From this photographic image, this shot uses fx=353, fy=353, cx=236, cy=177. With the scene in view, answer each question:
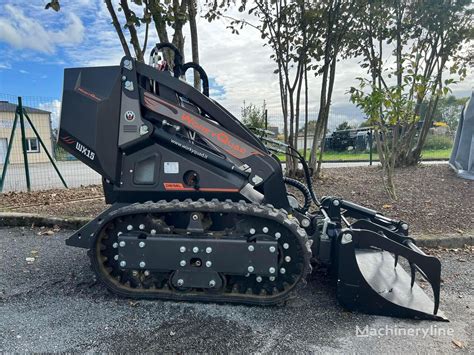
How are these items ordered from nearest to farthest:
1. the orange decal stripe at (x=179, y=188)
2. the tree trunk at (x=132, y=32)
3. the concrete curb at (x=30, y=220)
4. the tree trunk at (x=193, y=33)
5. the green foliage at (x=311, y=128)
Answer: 1. the orange decal stripe at (x=179, y=188)
2. the concrete curb at (x=30, y=220)
3. the tree trunk at (x=132, y=32)
4. the tree trunk at (x=193, y=33)
5. the green foliage at (x=311, y=128)

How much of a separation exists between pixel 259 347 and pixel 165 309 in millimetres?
861

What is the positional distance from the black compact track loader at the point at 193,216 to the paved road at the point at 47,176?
462 cm

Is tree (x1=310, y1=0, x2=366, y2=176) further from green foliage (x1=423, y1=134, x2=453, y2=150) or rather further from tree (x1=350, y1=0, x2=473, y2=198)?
green foliage (x1=423, y1=134, x2=453, y2=150)

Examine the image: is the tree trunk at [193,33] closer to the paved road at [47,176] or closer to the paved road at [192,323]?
the paved road at [47,176]

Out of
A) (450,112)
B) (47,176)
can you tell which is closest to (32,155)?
(47,176)

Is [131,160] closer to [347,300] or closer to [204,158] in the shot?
[204,158]

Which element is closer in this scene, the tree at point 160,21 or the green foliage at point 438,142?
the tree at point 160,21

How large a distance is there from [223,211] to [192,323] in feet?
2.81

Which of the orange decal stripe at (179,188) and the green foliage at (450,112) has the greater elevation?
the green foliage at (450,112)

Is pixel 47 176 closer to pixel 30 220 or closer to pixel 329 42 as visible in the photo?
pixel 30 220

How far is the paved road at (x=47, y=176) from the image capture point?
26.4 ft

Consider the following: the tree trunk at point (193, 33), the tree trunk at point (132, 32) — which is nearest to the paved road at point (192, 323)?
the tree trunk at point (132, 32)

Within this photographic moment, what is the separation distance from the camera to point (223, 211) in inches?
109

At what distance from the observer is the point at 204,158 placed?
9.91ft
